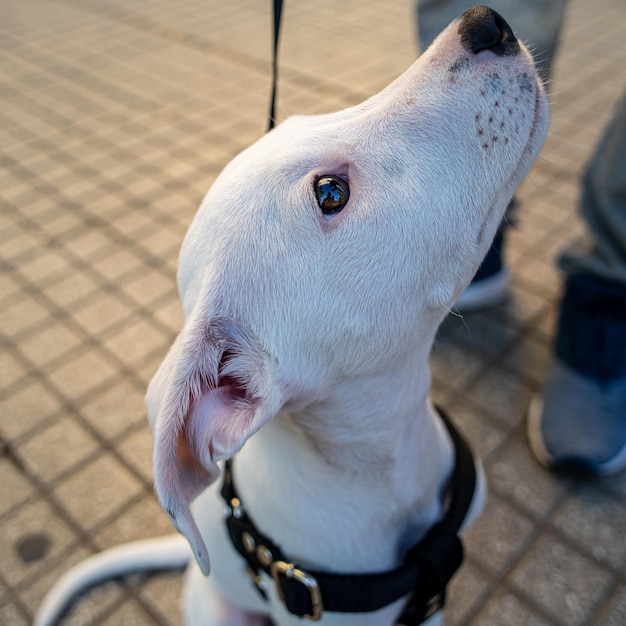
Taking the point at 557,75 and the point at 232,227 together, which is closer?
the point at 232,227

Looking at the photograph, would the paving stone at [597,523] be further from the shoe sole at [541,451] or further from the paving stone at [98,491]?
the paving stone at [98,491]

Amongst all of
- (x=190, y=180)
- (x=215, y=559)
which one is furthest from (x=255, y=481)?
(x=190, y=180)

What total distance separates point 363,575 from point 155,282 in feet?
7.53

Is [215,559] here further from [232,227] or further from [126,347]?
[126,347]

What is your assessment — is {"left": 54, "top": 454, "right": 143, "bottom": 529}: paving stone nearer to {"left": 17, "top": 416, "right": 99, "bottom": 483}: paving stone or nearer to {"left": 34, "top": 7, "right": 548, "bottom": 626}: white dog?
{"left": 17, "top": 416, "right": 99, "bottom": 483}: paving stone

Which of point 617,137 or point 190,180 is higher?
point 617,137

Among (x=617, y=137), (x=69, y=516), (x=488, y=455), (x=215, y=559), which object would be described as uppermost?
(x=617, y=137)

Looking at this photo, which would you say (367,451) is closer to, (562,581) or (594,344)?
(562,581)

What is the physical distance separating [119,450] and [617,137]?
2351 mm

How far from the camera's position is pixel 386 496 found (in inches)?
56.6

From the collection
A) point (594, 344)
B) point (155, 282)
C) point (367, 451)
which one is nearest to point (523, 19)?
point (594, 344)

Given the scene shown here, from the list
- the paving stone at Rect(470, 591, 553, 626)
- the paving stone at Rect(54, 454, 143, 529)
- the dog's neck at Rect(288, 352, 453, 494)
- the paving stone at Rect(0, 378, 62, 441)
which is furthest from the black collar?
the paving stone at Rect(0, 378, 62, 441)

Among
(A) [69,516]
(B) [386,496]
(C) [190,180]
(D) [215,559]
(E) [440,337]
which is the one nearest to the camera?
(B) [386,496]

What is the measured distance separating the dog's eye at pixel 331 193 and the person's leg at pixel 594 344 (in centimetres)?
156
